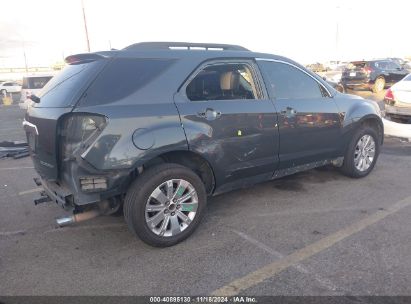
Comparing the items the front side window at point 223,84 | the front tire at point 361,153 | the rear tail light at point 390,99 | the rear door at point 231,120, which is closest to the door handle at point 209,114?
the rear door at point 231,120

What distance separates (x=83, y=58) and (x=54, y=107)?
0.60 metres

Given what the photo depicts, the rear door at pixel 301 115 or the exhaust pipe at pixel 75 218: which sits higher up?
the rear door at pixel 301 115

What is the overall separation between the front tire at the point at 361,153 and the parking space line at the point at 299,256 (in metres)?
→ 0.97

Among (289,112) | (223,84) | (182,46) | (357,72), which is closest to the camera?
(223,84)

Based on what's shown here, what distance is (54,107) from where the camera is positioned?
3.23 metres

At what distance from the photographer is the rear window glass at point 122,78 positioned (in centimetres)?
312

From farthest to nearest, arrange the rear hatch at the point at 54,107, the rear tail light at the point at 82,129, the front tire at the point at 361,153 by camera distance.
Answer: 1. the front tire at the point at 361,153
2. the rear hatch at the point at 54,107
3. the rear tail light at the point at 82,129

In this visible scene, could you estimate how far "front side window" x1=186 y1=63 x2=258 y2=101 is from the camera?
359cm

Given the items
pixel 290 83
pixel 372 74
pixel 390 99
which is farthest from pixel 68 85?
pixel 372 74

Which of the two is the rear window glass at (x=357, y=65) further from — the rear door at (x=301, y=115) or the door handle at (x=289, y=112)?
the door handle at (x=289, y=112)

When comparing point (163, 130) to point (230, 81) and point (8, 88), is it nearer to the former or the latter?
point (230, 81)

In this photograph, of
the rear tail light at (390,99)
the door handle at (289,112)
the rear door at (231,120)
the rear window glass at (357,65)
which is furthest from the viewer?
the rear window glass at (357,65)

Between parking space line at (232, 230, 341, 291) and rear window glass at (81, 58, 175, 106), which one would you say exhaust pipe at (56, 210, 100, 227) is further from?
parking space line at (232, 230, 341, 291)

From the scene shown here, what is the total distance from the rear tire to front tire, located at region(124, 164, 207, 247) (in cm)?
1623
